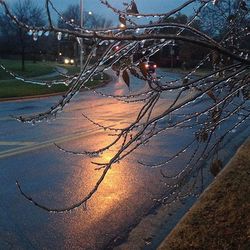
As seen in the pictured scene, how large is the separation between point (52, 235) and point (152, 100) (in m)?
3.03

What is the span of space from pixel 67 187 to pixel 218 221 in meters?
2.85

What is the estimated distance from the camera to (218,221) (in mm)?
4980

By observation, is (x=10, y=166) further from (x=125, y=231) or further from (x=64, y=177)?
(x=125, y=231)

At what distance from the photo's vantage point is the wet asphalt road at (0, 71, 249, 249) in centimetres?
530

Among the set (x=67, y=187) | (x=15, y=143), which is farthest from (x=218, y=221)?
(x=15, y=143)

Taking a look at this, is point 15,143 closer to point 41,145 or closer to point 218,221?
point 41,145

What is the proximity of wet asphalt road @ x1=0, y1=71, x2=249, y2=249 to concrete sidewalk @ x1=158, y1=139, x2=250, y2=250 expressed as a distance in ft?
2.67

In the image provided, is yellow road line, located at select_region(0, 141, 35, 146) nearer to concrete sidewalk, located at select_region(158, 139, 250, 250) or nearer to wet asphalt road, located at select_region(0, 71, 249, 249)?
wet asphalt road, located at select_region(0, 71, 249, 249)

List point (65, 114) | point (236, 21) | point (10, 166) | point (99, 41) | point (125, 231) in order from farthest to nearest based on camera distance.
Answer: point (65, 114), point (10, 166), point (125, 231), point (236, 21), point (99, 41)

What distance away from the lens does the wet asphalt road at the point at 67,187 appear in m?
5.30

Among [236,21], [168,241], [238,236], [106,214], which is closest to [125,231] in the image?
[106,214]

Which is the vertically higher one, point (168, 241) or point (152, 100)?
point (152, 100)

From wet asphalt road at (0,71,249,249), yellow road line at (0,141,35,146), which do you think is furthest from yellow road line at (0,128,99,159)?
yellow road line at (0,141,35,146)

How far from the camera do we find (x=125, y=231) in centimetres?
550
